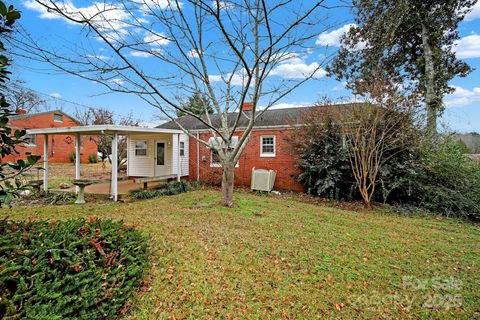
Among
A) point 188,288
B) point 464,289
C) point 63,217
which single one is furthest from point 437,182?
point 63,217

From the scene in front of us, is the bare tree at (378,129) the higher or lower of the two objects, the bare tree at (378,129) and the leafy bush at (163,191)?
the higher

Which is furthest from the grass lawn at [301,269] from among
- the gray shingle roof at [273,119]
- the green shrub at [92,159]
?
the green shrub at [92,159]

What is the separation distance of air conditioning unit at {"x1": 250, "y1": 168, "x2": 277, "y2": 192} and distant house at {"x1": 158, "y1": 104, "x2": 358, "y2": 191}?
653 millimetres

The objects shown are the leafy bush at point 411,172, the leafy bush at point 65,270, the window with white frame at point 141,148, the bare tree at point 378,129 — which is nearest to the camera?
the leafy bush at point 65,270

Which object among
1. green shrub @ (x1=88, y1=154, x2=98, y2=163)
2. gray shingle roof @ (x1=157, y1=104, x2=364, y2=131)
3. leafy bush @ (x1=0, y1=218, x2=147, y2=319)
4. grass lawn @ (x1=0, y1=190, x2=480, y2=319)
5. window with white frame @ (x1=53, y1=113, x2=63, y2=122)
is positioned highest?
window with white frame @ (x1=53, y1=113, x2=63, y2=122)

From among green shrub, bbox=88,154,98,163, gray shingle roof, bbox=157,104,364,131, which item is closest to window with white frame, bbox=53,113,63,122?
green shrub, bbox=88,154,98,163

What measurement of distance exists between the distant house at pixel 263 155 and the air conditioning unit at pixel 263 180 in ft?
2.14

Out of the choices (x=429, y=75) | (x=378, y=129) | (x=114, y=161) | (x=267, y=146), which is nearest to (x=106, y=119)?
(x=114, y=161)

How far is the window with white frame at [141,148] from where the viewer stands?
46.0 ft

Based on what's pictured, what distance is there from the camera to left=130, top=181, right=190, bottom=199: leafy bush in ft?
32.2

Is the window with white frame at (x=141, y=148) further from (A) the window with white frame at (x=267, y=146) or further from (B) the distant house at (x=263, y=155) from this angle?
(A) the window with white frame at (x=267, y=146)

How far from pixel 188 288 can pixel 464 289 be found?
4.08 meters

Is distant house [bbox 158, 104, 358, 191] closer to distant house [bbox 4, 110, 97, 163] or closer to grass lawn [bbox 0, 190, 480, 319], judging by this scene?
grass lawn [bbox 0, 190, 480, 319]

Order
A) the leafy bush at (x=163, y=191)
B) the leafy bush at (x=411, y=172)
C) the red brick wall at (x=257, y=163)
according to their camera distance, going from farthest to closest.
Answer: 1. the red brick wall at (x=257, y=163)
2. the leafy bush at (x=163, y=191)
3. the leafy bush at (x=411, y=172)
